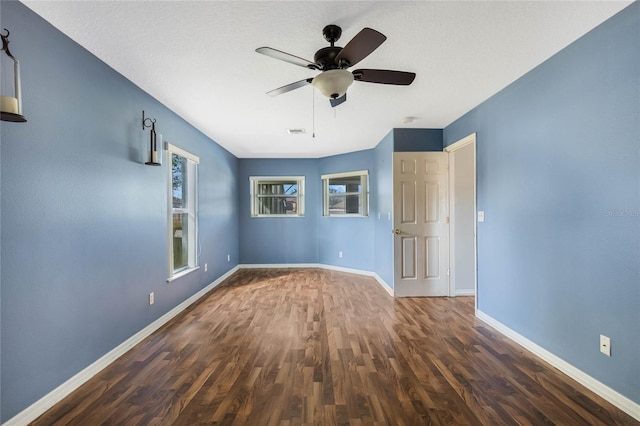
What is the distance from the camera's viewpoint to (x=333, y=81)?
1712 millimetres

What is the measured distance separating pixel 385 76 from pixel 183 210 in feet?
9.93

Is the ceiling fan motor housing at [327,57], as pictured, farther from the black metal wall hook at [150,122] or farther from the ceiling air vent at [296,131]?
the ceiling air vent at [296,131]

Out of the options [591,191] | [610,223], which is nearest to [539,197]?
[591,191]

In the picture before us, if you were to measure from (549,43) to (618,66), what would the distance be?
0.45 m

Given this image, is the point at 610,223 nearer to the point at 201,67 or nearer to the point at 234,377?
the point at 234,377

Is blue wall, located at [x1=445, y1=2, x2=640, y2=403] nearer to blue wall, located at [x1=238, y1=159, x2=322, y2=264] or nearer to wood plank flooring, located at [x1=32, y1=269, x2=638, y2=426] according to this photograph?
wood plank flooring, located at [x1=32, y1=269, x2=638, y2=426]

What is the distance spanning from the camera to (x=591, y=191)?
5.88 feet

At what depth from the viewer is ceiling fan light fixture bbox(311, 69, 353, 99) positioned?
1679 millimetres

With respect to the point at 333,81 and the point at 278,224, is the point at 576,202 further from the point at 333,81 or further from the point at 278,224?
the point at 278,224

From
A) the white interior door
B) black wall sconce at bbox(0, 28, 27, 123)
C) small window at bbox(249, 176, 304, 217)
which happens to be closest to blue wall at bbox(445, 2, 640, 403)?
the white interior door

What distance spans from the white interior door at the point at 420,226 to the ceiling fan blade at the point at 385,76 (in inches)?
78.7

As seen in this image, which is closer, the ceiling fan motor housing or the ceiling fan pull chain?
the ceiling fan motor housing

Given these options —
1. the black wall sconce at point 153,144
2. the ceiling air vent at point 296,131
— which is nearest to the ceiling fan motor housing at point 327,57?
the black wall sconce at point 153,144

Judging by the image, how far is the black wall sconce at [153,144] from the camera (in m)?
2.61
